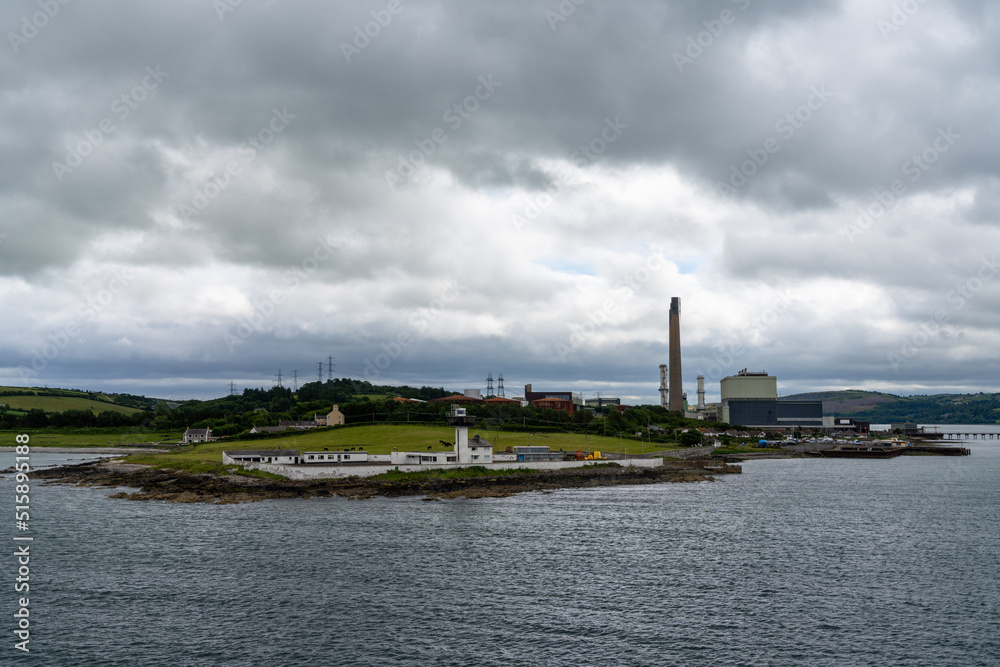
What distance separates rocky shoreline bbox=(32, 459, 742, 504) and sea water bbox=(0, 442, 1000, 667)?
6988 millimetres

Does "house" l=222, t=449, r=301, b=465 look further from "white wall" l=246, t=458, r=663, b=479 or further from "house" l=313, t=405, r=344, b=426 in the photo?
"house" l=313, t=405, r=344, b=426

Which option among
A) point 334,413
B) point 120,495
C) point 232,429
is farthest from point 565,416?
point 120,495

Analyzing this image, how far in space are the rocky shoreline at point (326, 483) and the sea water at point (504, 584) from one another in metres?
6.99

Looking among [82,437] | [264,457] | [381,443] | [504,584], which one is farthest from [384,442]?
[82,437]

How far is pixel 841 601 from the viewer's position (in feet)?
132

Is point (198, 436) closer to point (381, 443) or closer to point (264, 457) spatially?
point (381, 443)

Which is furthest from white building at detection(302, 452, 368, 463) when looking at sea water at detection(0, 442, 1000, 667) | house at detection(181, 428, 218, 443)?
house at detection(181, 428, 218, 443)

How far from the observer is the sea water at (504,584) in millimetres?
32656

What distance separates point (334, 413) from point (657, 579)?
140853mm

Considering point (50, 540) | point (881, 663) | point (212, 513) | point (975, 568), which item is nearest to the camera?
point (881, 663)

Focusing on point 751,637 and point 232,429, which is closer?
point 751,637

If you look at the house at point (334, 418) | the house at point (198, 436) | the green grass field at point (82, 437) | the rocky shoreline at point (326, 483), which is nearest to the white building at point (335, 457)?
the rocky shoreline at point (326, 483)

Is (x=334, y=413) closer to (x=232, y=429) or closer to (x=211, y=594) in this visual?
(x=232, y=429)

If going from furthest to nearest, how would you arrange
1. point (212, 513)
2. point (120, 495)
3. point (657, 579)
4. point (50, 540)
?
point (120, 495), point (212, 513), point (50, 540), point (657, 579)
